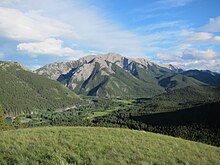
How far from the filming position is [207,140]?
11019 centimetres

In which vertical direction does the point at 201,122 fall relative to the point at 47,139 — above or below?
below

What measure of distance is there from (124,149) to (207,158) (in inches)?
243

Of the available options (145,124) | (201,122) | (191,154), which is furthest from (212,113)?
(191,154)

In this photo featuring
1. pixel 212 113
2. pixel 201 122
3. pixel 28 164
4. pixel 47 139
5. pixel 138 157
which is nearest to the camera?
pixel 28 164

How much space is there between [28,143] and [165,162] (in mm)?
9816

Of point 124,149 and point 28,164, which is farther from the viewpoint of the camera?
point 124,149

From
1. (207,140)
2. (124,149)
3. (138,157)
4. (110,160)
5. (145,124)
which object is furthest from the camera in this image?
(145,124)

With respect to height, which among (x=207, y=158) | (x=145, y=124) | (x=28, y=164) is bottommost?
(x=145, y=124)

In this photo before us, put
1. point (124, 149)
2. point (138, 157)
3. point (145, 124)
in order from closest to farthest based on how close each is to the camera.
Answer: point (138, 157)
point (124, 149)
point (145, 124)

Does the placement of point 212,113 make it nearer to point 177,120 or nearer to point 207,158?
point 177,120

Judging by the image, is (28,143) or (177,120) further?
(177,120)

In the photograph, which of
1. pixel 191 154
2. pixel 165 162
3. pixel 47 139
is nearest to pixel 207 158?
pixel 191 154

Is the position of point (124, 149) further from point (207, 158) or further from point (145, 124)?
point (145, 124)

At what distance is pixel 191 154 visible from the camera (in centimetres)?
1903
